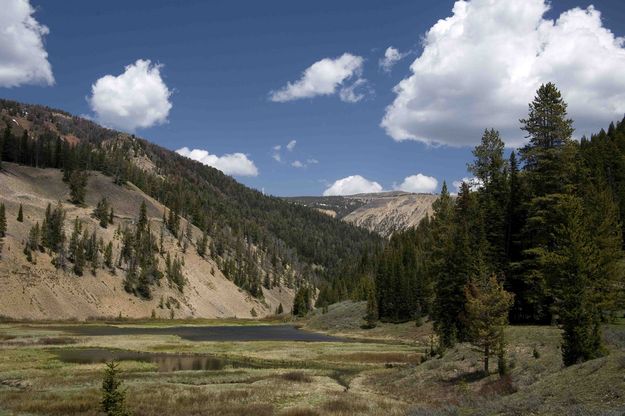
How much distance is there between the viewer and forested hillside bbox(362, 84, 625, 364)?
3519cm

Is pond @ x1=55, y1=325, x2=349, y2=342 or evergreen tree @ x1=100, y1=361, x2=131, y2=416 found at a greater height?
evergreen tree @ x1=100, y1=361, x2=131, y2=416

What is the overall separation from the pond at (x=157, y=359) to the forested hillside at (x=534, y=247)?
2538 cm

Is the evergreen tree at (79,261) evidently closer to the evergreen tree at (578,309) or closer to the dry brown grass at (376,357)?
the dry brown grass at (376,357)

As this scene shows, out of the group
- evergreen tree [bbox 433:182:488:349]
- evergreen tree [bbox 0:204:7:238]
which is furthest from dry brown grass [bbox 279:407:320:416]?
evergreen tree [bbox 0:204:7:238]

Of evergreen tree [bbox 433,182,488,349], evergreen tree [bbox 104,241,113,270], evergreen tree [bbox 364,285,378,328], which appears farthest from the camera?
evergreen tree [bbox 104,241,113,270]

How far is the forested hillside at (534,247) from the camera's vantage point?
35188 millimetres

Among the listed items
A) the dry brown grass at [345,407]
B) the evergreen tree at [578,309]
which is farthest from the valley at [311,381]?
the evergreen tree at [578,309]

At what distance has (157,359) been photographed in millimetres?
59594

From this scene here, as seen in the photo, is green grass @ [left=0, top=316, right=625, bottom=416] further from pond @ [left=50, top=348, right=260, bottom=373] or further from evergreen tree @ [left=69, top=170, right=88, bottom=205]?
evergreen tree @ [left=69, top=170, right=88, bottom=205]

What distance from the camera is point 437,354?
52500 mm

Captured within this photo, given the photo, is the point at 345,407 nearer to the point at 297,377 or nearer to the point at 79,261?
the point at 297,377

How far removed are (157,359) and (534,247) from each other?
150 ft

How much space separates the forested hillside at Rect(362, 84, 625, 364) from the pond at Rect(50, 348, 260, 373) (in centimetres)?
2538

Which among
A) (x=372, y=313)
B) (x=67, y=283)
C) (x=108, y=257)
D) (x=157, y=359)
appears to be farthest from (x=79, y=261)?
(x=157, y=359)
